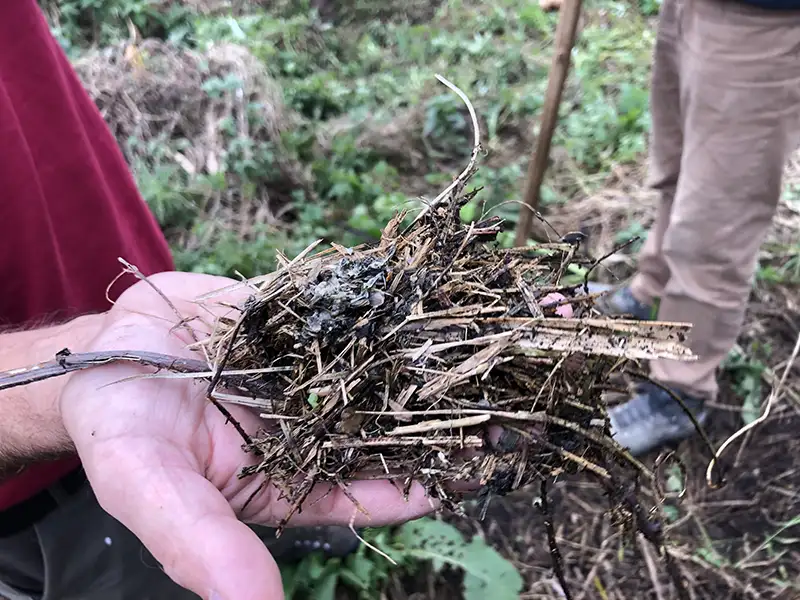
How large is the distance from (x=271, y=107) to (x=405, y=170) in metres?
1.18

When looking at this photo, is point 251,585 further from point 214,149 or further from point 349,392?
point 214,149

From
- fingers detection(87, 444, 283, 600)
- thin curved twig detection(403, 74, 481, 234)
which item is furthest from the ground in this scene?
fingers detection(87, 444, 283, 600)

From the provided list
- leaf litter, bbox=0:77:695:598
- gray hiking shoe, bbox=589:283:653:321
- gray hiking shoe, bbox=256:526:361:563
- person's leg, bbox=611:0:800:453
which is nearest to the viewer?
leaf litter, bbox=0:77:695:598

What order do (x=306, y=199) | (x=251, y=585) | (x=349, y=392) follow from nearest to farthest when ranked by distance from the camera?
(x=251, y=585)
(x=349, y=392)
(x=306, y=199)

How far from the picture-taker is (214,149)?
180 inches

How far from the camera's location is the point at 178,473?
1.14 metres

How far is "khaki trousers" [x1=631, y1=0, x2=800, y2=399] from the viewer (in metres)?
2.09

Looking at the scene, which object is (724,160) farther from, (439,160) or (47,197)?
(439,160)

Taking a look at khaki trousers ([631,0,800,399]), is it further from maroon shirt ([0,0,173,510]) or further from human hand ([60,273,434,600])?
maroon shirt ([0,0,173,510])

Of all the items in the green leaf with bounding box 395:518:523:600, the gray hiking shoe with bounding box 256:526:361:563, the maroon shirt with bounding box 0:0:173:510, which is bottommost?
the green leaf with bounding box 395:518:523:600

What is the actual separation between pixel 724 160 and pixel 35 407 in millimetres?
2316

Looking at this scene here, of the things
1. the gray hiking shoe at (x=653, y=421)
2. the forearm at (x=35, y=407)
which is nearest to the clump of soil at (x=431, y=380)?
the forearm at (x=35, y=407)

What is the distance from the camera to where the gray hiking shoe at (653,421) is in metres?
2.70

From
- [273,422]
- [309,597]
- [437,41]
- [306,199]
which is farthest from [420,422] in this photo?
[437,41]
